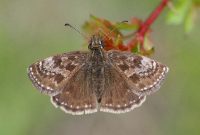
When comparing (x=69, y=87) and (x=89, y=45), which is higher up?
(x=89, y=45)

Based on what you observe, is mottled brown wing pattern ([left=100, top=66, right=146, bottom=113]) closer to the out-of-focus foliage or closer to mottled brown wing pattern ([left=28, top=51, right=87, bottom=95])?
mottled brown wing pattern ([left=28, top=51, right=87, bottom=95])

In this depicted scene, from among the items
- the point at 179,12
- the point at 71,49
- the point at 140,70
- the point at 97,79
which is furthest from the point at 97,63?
the point at 71,49

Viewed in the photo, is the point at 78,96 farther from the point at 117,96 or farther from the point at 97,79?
the point at 117,96

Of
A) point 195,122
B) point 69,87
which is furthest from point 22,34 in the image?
point 69,87

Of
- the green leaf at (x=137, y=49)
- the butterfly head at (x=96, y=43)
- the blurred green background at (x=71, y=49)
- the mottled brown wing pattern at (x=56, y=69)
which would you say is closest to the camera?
the green leaf at (x=137, y=49)

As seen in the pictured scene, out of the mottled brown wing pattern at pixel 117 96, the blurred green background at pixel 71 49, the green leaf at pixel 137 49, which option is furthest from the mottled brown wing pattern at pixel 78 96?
the blurred green background at pixel 71 49

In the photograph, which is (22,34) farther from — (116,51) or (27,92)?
(116,51)

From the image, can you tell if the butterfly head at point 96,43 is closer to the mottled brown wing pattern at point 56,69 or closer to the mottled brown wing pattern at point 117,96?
the mottled brown wing pattern at point 56,69
